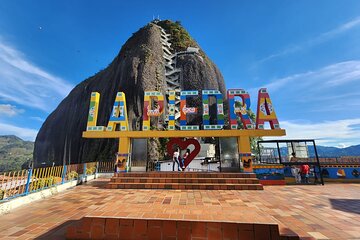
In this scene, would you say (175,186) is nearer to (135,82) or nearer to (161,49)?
(135,82)

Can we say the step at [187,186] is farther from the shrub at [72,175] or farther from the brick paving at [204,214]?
the shrub at [72,175]

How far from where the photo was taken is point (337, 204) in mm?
6027

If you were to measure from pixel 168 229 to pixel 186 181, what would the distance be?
21.4 ft

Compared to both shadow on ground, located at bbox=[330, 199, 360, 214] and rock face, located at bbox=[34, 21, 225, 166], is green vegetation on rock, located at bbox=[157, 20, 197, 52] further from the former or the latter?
shadow on ground, located at bbox=[330, 199, 360, 214]

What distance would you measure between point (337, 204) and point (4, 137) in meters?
265

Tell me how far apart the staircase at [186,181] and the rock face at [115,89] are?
18.5m

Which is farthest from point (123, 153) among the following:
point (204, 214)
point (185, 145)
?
point (204, 214)

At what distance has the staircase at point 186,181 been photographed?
346 inches

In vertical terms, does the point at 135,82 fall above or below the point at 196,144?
above

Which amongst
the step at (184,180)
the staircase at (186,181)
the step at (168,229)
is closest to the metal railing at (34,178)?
the staircase at (186,181)

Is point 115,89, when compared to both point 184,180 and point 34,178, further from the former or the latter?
point 184,180

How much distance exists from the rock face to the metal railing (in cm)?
1713

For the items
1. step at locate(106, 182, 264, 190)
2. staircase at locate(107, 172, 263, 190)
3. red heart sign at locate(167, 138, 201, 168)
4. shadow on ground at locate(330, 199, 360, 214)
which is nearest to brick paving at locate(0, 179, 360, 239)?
shadow on ground at locate(330, 199, 360, 214)

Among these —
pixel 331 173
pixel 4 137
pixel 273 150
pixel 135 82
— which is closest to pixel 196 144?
pixel 273 150
